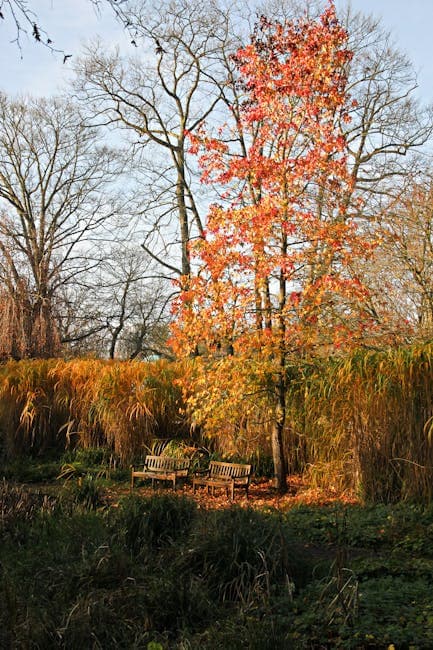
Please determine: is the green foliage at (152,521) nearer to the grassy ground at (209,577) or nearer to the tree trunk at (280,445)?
the grassy ground at (209,577)

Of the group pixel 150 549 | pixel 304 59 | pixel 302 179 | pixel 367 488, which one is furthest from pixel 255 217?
pixel 150 549

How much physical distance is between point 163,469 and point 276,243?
3.28 m

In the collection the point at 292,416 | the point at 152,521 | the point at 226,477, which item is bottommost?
the point at 152,521

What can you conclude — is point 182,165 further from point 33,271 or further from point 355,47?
point 33,271

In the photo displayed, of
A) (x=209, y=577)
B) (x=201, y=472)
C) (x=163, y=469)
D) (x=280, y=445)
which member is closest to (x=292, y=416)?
(x=280, y=445)

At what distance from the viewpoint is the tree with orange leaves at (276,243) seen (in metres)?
7.97

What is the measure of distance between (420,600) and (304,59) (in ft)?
21.1

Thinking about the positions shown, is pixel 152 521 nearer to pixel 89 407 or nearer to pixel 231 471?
pixel 231 471

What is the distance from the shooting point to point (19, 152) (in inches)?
1048

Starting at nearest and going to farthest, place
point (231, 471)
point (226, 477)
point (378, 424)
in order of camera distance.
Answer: point (378, 424), point (226, 477), point (231, 471)

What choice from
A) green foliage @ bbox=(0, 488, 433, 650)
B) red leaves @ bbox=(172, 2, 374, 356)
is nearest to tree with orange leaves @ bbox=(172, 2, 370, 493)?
red leaves @ bbox=(172, 2, 374, 356)

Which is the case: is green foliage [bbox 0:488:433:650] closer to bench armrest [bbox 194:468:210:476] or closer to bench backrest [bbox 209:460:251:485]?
bench backrest [bbox 209:460:251:485]

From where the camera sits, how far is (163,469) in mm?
8930

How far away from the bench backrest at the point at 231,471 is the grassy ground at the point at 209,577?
1399 millimetres
